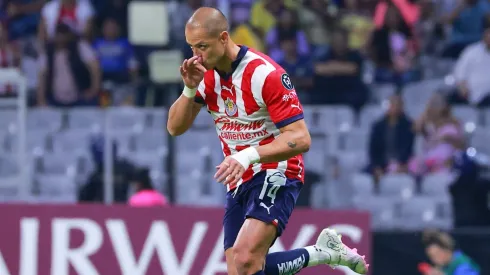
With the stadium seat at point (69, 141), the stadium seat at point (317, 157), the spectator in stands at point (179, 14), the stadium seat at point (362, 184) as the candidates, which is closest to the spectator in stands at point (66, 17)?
the spectator in stands at point (179, 14)

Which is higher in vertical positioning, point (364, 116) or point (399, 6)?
point (399, 6)

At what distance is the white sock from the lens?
27.5 ft

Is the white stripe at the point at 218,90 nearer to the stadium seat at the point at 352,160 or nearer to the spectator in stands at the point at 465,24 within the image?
the stadium seat at the point at 352,160

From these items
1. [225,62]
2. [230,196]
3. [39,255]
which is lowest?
[39,255]

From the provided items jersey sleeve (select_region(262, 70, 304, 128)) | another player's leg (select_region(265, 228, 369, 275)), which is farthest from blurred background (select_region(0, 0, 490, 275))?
jersey sleeve (select_region(262, 70, 304, 128))

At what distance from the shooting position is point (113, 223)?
36.9ft

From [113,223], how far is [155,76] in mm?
1771

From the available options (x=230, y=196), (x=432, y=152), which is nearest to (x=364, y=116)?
(x=432, y=152)

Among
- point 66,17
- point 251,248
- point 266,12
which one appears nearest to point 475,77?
point 266,12

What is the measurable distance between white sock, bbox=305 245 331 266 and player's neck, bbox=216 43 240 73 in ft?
4.46

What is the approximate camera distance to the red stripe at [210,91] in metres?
7.95

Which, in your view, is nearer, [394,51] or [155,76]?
[155,76]

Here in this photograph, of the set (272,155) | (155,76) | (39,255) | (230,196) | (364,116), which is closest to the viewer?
(272,155)

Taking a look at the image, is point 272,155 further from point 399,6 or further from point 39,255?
point 399,6
